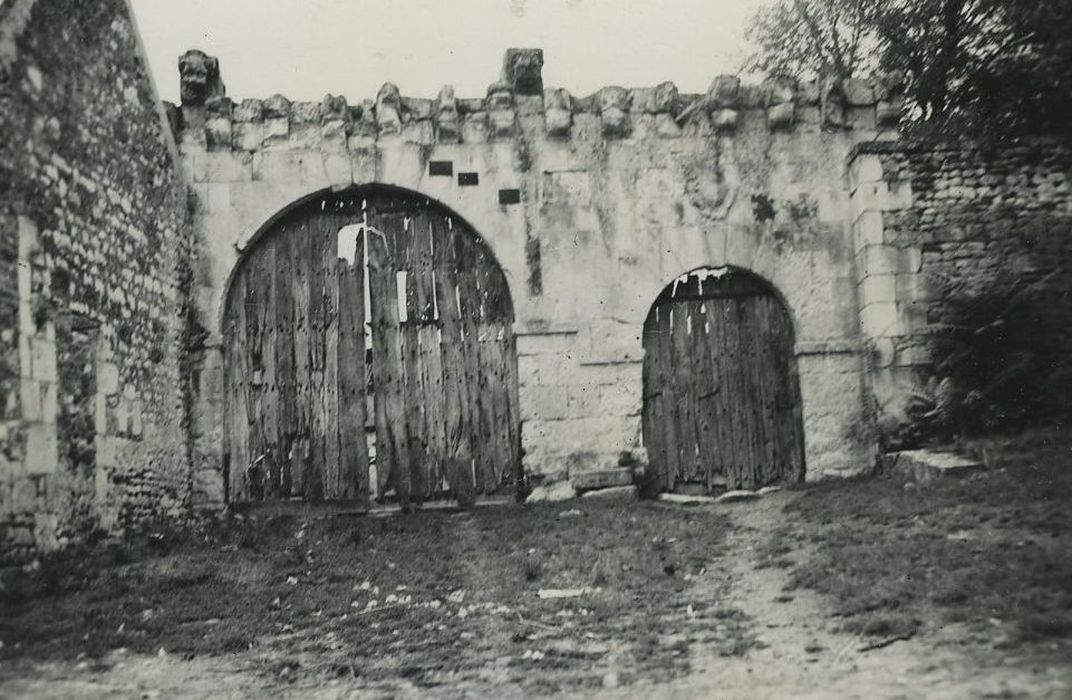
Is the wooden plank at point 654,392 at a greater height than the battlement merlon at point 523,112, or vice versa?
the battlement merlon at point 523,112

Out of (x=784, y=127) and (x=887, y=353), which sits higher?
(x=784, y=127)

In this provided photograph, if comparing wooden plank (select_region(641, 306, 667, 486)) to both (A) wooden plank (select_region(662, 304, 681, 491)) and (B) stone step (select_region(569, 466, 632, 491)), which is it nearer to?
(A) wooden plank (select_region(662, 304, 681, 491))

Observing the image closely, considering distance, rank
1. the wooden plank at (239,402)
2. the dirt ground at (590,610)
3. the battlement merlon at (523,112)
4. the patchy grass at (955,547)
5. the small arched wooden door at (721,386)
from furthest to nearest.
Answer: the small arched wooden door at (721,386), the battlement merlon at (523,112), the wooden plank at (239,402), the patchy grass at (955,547), the dirt ground at (590,610)

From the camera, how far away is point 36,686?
437cm

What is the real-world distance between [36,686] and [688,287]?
6.68 meters

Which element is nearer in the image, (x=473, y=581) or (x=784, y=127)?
(x=473, y=581)

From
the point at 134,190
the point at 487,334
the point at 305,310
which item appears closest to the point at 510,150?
the point at 487,334

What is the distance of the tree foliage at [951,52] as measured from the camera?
8.83 meters

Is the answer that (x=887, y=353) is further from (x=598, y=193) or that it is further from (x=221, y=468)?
(x=221, y=468)

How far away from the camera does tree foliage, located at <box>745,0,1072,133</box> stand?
8828mm

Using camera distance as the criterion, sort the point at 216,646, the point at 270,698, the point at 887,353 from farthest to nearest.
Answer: the point at 887,353 < the point at 216,646 < the point at 270,698

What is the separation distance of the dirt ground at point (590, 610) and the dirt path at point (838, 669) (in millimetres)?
14

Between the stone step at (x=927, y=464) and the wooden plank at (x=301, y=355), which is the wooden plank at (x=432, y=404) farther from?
the stone step at (x=927, y=464)

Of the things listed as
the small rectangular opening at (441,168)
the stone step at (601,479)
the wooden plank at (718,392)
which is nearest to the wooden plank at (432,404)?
the stone step at (601,479)
